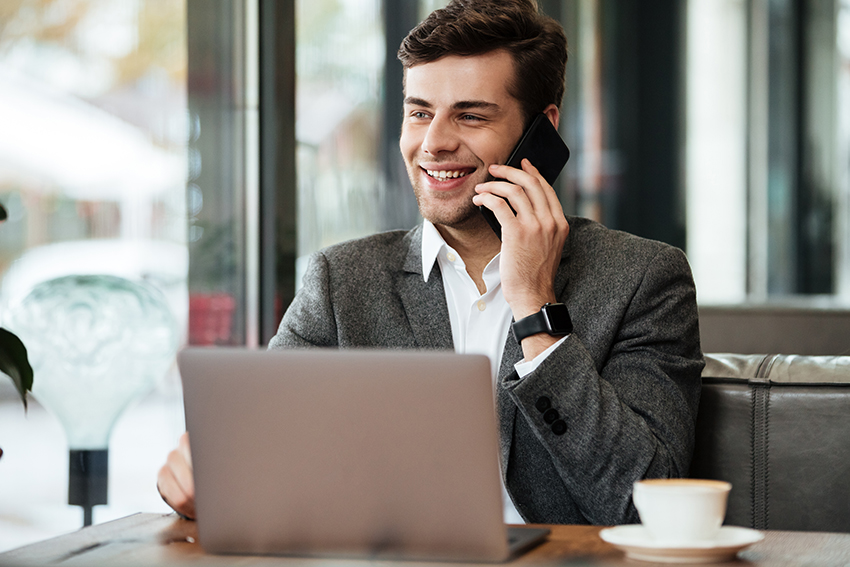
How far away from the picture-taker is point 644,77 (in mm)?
6277

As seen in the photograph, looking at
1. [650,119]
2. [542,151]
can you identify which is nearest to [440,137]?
[542,151]

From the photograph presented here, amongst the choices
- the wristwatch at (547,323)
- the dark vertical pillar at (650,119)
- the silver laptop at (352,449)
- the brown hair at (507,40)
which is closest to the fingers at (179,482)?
the silver laptop at (352,449)

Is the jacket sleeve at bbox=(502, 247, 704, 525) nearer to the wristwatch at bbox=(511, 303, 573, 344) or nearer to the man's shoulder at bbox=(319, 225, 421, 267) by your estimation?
the wristwatch at bbox=(511, 303, 573, 344)

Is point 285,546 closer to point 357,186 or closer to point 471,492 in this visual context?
point 471,492

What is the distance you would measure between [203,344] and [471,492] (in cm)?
188

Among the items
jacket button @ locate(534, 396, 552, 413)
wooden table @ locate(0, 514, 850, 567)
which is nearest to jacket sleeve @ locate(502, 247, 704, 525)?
jacket button @ locate(534, 396, 552, 413)

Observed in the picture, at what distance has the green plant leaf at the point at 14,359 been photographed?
143 cm

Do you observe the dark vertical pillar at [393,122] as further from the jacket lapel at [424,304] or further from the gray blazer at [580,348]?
the jacket lapel at [424,304]

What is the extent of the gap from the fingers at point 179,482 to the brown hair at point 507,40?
92 centimetres

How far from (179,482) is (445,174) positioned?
831mm

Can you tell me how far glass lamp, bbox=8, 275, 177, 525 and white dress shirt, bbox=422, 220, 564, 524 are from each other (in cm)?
69

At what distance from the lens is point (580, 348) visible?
133 cm

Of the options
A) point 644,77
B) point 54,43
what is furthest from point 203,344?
point 644,77

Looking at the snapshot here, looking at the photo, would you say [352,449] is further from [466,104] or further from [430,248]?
[466,104]
